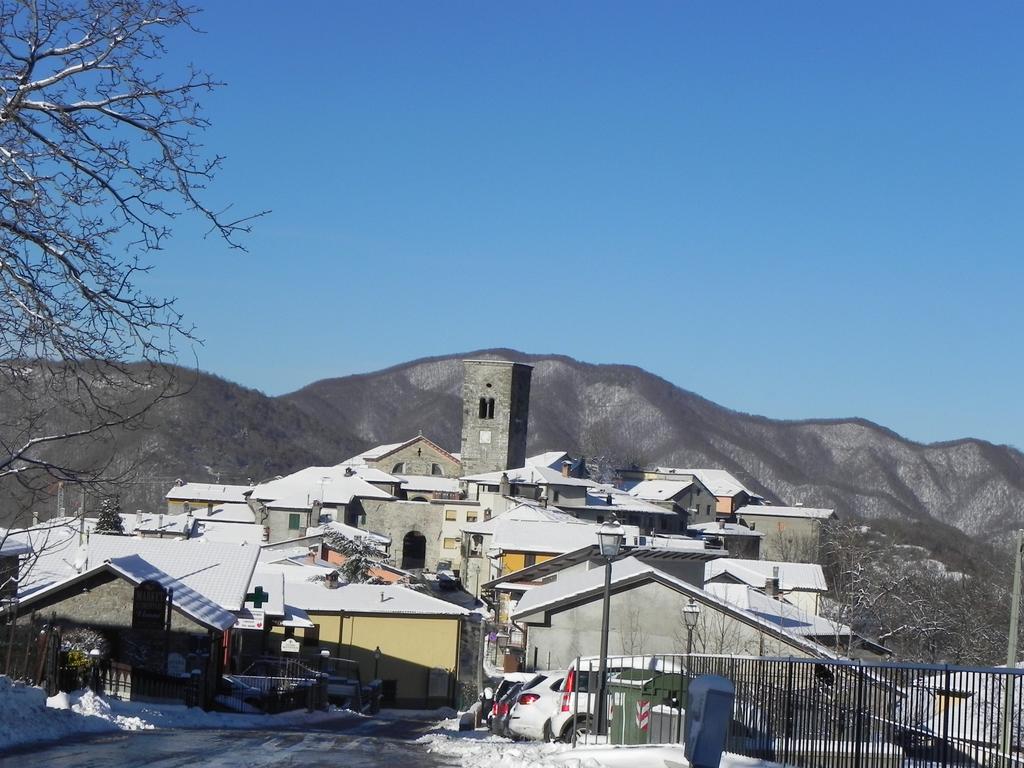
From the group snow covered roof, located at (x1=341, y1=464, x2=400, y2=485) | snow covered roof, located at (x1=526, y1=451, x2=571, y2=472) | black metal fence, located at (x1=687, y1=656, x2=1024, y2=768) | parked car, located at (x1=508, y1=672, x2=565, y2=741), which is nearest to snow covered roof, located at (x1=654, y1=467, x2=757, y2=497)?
snow covered roof, located at (x1=526, y1=451, x2=571, y2=472)

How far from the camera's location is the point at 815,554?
352 ft

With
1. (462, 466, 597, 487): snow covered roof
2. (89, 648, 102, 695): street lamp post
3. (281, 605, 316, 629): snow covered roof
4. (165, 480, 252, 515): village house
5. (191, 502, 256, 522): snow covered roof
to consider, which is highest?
(462, 466, 597, 487): snow covered roof

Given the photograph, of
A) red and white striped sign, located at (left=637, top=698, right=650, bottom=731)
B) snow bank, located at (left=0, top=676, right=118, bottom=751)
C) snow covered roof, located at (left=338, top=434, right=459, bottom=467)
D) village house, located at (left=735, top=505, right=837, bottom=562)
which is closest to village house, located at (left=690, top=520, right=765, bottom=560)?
village house, located at (left=735, top=505, right=837, bottom=562)

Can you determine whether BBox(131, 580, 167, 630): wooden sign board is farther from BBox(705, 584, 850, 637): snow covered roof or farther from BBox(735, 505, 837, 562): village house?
BBox(735, 505, 837, 562): village house

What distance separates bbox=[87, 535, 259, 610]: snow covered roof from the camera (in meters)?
34.8

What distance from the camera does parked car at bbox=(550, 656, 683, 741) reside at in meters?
18.9

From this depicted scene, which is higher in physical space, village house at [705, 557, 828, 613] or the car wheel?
village house at [705, 557, 828, 613]

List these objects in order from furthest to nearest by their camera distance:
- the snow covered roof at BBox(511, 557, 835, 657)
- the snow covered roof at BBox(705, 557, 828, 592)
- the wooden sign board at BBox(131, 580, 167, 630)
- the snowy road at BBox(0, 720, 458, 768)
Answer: the snow covered roof at BBox(705, 557, 828, 592) < the snow covered roof at BBox(511, 557, 835, 657) < the wooden sign board at BBox(131, 580, 167, 630) < the snowy road at BBox(0, 720, 458, 768)

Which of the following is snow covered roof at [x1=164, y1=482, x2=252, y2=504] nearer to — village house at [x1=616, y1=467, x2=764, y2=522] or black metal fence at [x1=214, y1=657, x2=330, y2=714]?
village house at [x1=616, y1=467, x2=764, y2=522]

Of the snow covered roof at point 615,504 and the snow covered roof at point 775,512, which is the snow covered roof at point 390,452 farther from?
the snow covered roof at point 775,512

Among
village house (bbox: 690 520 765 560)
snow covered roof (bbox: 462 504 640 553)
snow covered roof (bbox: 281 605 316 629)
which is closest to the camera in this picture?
snow covered roof (bbox: 281 605 316 629)

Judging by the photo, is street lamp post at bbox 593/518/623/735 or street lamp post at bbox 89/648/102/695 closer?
street lamp post at bbox 593/518/623/735

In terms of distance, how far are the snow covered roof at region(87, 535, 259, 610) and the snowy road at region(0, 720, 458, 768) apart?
666 inches

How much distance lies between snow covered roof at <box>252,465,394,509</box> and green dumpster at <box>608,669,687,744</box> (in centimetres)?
7279
